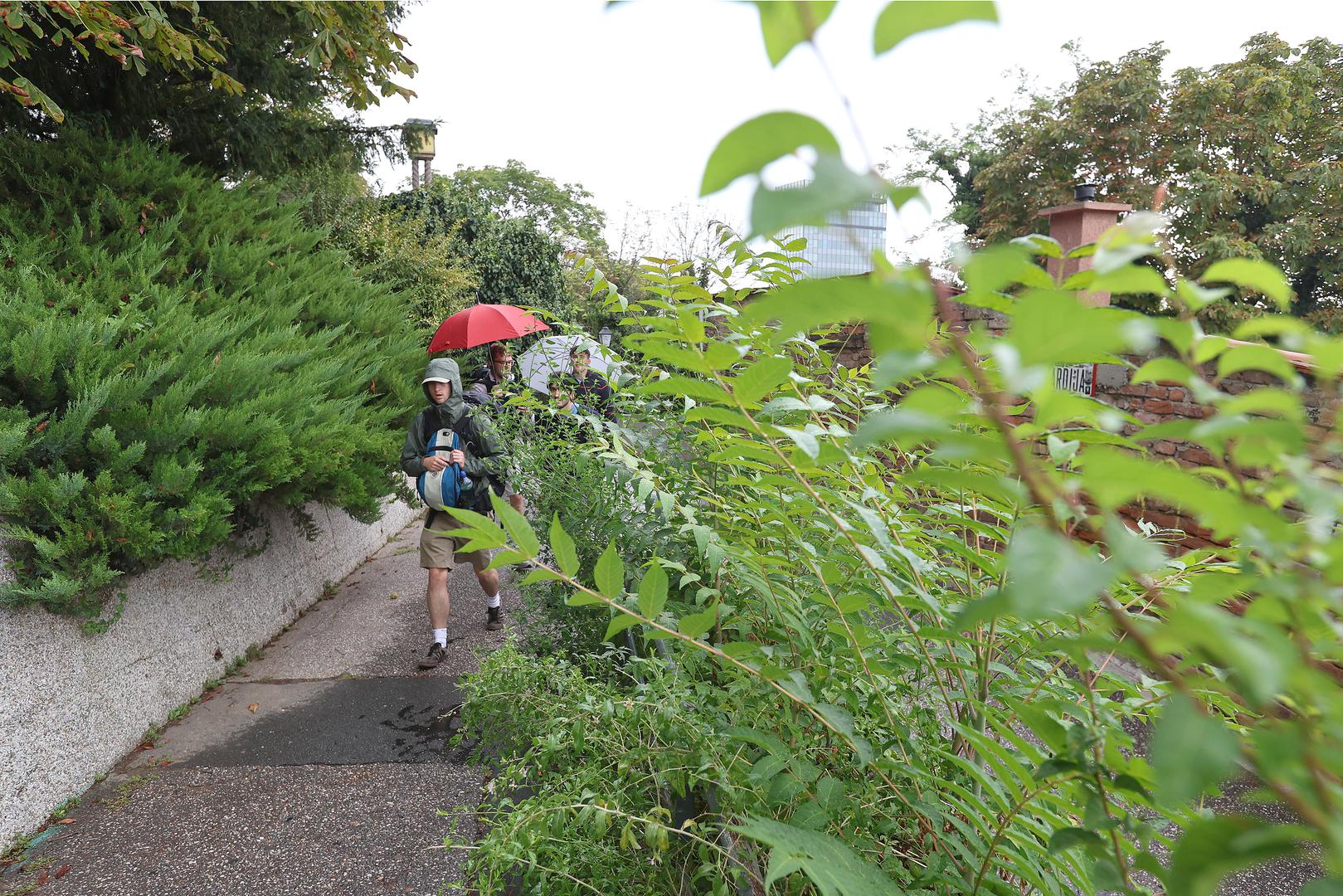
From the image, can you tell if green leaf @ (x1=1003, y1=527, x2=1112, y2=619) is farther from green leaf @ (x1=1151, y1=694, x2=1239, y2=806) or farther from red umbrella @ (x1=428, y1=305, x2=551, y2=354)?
red umbrella @ (x1=428, y1=305, x2=551, y2=354)

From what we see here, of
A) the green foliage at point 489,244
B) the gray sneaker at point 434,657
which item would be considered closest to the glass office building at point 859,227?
the gray sneaker at point 434,657

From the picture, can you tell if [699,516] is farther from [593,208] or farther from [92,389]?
[593,208]

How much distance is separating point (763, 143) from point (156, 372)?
4401mm

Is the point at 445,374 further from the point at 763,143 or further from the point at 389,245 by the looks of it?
the point at 389,245

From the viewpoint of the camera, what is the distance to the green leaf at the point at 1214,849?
1.30 ft

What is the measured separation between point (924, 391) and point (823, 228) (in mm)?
112

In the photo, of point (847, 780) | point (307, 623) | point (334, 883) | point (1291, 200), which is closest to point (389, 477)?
point (307, 623)

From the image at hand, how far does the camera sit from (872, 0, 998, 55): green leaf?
15.8 inches

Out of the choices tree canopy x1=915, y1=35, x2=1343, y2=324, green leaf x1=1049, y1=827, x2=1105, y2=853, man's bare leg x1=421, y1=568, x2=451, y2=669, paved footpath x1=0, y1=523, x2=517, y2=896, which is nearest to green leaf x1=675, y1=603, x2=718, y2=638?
green leaf x1=1049, y1=827, x2=1105, y2=853

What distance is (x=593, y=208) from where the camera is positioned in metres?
51.5

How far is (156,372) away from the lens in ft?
12.5

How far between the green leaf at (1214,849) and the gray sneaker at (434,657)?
487cm

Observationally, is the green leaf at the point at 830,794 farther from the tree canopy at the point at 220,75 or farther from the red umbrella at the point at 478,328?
the tree canopy at the point at 220,75

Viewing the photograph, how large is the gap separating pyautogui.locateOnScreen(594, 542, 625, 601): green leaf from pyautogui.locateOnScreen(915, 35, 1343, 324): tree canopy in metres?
23.3
